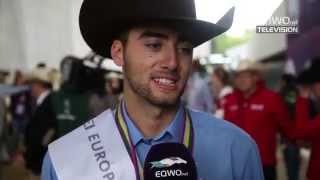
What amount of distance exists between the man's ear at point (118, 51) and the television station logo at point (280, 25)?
1.48 feet

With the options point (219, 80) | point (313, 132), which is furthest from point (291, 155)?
point (313, 132)

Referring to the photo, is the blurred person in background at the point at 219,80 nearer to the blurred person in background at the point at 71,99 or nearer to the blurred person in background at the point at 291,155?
the blurred person in background at the point at 291,155

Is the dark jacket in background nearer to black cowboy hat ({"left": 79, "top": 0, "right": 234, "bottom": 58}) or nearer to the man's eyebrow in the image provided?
black cowboy hat ({"left": 79, "top": 0, "right": 234, "bottom": 58})

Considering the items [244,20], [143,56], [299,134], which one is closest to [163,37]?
[143,56]

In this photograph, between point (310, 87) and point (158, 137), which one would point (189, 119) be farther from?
point (310, 87)

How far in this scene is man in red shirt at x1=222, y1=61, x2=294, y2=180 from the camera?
157 inches

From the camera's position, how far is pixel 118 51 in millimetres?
1565

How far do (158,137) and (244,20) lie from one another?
521 millimetres

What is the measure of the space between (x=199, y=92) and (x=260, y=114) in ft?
7.73

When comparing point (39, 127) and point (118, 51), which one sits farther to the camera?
point (39, 127)

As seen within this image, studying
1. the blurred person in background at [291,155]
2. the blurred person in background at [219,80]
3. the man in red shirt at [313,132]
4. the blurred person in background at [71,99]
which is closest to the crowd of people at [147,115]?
the man in red shirt at [313,132]

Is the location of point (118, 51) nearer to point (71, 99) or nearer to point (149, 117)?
point (149, 117)

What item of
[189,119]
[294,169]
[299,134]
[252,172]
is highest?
[189,119]

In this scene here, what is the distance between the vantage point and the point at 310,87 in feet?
11.6
